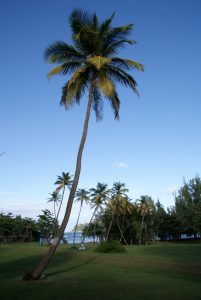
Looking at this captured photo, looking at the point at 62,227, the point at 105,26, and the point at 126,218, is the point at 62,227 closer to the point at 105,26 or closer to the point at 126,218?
the point at 105,26

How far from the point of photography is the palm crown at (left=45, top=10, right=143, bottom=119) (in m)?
17.7

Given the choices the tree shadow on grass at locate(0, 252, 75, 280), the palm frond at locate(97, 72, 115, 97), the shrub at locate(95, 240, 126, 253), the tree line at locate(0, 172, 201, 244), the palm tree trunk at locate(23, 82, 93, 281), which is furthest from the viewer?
the tree line at locate(0, 172, 201, 244)

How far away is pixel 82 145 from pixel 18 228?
90.9m

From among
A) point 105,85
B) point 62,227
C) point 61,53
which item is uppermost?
point 61,53

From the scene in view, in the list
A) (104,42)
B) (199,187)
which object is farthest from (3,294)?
(199,187)

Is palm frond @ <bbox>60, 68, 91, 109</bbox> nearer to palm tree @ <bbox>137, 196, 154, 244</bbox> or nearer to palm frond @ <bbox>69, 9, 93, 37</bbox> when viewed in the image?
palm frond @ <bbox>69, 9, 93, 37</bbox>

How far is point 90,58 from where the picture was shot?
1822 centimetres

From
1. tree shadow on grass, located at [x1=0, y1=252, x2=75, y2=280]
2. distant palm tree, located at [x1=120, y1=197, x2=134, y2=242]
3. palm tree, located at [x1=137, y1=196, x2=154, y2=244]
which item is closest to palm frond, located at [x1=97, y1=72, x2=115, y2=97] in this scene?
tree shadow on grass, located at [x1=0, y1=252, x2=75, y2=280]

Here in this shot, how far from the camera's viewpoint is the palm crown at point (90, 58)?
1773 centimetres

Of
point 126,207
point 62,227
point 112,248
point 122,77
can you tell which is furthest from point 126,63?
point 126,207

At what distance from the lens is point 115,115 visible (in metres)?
19.1

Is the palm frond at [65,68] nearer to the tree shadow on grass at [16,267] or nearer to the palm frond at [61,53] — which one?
A: the palm frond at [61,53]

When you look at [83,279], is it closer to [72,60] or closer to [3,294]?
[3,294]

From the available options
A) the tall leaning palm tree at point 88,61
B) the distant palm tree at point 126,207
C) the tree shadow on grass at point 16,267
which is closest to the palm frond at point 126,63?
the tall leaning palm tree at point 88,61
